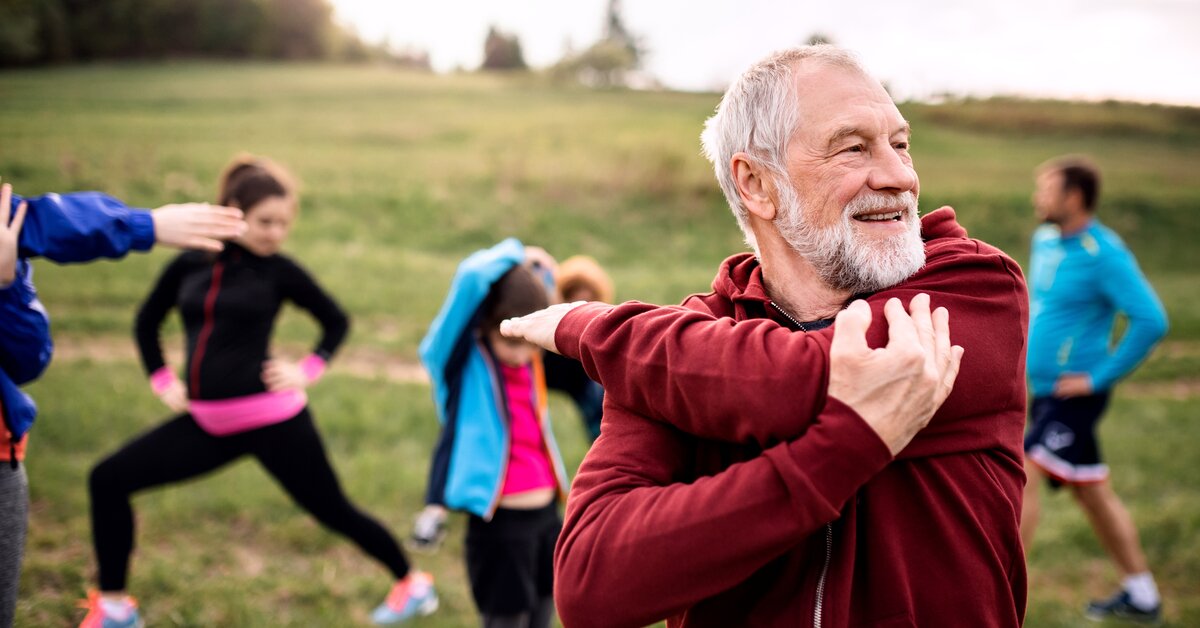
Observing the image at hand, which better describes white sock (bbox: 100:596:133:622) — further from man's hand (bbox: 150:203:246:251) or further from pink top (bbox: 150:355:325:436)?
→ man's hand (bbox: 150:203:246:251)

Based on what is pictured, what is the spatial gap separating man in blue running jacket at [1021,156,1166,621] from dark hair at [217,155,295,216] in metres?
4.53

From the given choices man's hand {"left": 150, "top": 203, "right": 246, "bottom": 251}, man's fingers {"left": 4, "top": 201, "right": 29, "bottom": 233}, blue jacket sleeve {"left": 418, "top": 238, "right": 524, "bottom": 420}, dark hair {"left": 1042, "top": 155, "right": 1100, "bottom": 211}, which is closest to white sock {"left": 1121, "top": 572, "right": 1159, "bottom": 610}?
dark hair {"left": 1042, "top": 155, "right": 1100, "bottom": 211}

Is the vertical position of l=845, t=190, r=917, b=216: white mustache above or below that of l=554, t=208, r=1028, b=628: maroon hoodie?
above

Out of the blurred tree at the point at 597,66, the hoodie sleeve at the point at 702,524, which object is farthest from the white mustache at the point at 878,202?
the blurred tree at the point at 597,66

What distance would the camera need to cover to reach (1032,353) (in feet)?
17.2

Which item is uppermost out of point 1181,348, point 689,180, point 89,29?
point 89,29

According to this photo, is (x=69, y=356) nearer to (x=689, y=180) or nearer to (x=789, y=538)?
(x=789, y=538)

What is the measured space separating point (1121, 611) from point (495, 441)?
162 inches

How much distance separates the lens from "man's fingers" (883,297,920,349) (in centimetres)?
140

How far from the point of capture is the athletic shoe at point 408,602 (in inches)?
174

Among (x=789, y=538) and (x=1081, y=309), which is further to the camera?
(x=1081, y=309)

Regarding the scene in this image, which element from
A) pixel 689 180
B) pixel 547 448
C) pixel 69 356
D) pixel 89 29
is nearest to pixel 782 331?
pixel 547 448

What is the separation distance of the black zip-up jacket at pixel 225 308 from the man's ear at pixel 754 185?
10.4 ft

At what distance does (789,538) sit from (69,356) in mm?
8809
